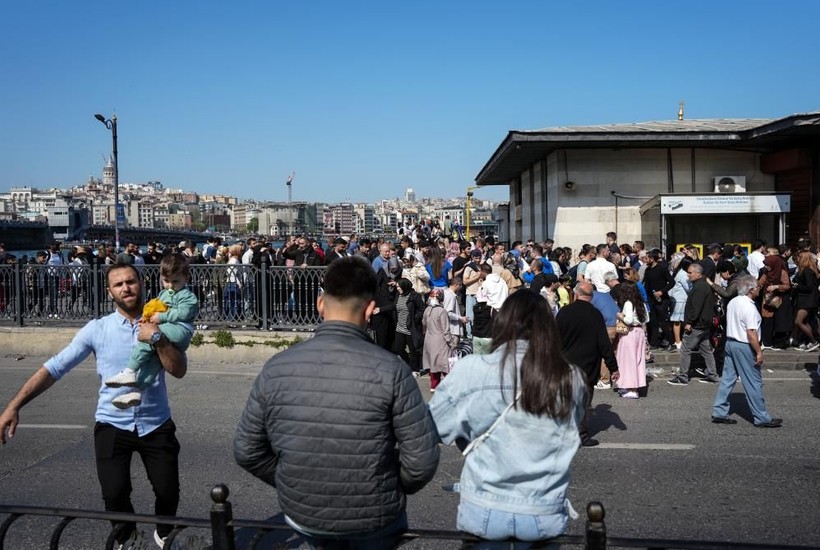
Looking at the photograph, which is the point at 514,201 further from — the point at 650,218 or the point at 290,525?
the point at 290,525

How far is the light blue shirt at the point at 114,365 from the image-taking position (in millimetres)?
4438

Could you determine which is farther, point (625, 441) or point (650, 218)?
point (650, 218)

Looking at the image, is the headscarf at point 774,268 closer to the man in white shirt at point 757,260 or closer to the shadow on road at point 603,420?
the man in white shirt at point 757,260

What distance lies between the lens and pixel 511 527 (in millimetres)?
2922

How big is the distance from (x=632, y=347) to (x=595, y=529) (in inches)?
307

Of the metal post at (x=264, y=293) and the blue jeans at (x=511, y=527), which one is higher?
the metal post at (x=264, y=293)

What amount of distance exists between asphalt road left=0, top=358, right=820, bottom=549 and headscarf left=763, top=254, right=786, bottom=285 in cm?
291

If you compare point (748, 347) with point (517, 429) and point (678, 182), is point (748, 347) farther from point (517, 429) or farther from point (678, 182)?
point (678, 182)

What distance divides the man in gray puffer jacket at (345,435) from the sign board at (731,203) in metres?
16.3

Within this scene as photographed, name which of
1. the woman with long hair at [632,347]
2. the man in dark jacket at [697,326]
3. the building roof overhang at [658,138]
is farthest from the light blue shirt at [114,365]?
the building roof overhang at [658,138]

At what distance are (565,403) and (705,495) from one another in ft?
13.1

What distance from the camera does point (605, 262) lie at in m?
12.1

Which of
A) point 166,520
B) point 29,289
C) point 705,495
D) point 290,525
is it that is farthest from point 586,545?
point 29,289

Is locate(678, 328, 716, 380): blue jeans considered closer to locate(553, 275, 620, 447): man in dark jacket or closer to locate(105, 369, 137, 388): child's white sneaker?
locate(553, 275, 620, 447): man in dark jacket
